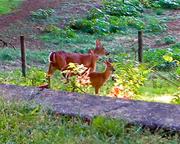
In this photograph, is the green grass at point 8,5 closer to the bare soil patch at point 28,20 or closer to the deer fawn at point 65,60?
the bare soil patch at point 28,20

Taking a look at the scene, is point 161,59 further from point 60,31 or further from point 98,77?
point 98,77

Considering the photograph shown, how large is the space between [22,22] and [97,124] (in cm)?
1909

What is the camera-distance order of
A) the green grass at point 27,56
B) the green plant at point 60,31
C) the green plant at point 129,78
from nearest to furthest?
the green plant at point 129,78, the green grass at point 27,56, the green plant at point 60,31

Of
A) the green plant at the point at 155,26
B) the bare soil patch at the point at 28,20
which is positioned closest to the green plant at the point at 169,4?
the bare soil patch at the point at 28,20

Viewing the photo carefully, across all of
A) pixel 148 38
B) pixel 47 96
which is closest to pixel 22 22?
pixel 148 38

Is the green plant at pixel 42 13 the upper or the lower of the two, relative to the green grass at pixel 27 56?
lower

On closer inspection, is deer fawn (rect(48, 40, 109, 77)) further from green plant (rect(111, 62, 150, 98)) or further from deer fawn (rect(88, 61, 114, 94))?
green plant (rect(111, 62, 150, 98))

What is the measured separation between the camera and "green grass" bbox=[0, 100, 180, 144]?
3.93 m

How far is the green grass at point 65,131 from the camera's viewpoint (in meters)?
3.93

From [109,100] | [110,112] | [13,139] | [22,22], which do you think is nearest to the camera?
[13,139]

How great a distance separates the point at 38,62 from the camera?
15992mm

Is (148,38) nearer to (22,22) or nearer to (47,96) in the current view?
(22,22)

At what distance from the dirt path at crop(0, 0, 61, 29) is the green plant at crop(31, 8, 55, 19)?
0.33 meters

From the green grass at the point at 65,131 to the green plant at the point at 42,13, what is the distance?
19573 mm
